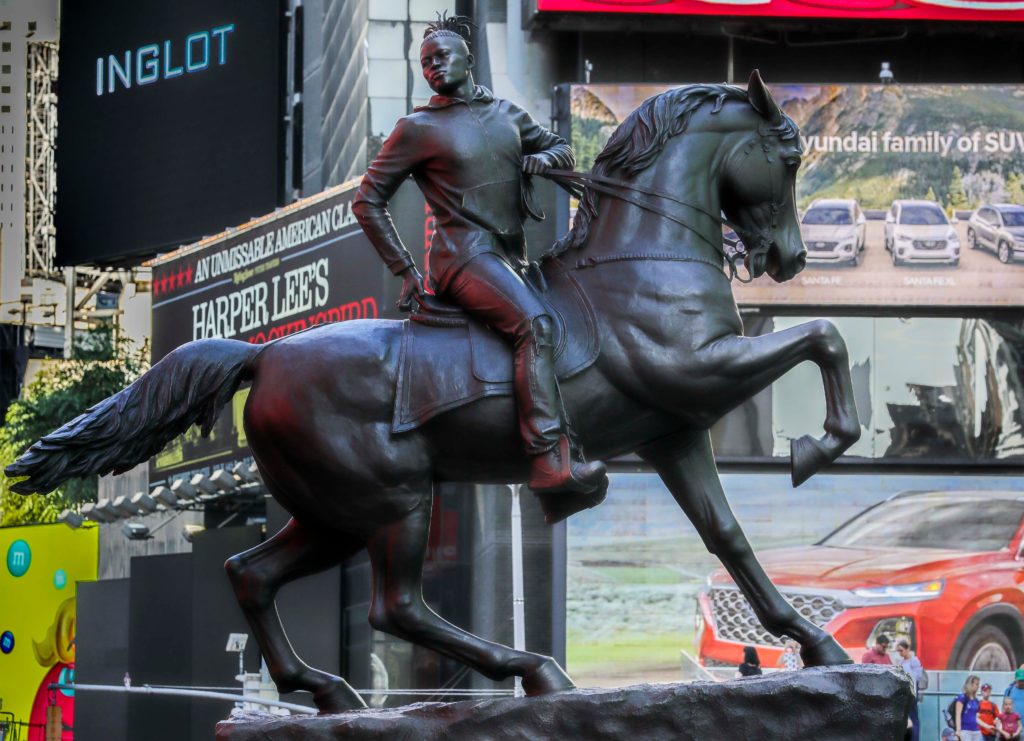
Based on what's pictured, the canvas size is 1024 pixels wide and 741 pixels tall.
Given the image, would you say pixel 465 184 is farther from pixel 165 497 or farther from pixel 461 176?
pixel 165 497

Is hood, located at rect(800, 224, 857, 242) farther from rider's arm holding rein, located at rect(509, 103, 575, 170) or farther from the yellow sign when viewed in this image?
rider's arm holding rein, located at rect(509, 103, 575, 170)

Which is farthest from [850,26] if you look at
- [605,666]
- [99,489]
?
[99,489]

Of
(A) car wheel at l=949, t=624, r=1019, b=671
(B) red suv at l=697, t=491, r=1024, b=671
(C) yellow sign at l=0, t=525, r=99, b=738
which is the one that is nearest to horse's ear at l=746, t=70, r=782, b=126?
(B) red suv at l=697, t=491, r=1024, b=671

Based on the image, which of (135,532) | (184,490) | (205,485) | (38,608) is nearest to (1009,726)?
(205,485)

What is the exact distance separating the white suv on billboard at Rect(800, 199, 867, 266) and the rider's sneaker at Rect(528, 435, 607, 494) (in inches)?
988

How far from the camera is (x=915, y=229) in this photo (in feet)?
111

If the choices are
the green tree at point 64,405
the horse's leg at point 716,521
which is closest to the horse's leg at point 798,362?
the horse's leg at point 716,521

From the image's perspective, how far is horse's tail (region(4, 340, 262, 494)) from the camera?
9836 mm

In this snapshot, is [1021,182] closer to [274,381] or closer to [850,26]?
[850,26]

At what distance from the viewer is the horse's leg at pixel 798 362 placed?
30.5 feet

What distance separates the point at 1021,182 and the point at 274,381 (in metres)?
26.4

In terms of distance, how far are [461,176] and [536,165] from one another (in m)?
0.37

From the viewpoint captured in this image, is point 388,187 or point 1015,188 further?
point 1015,188

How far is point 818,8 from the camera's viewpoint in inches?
1374
